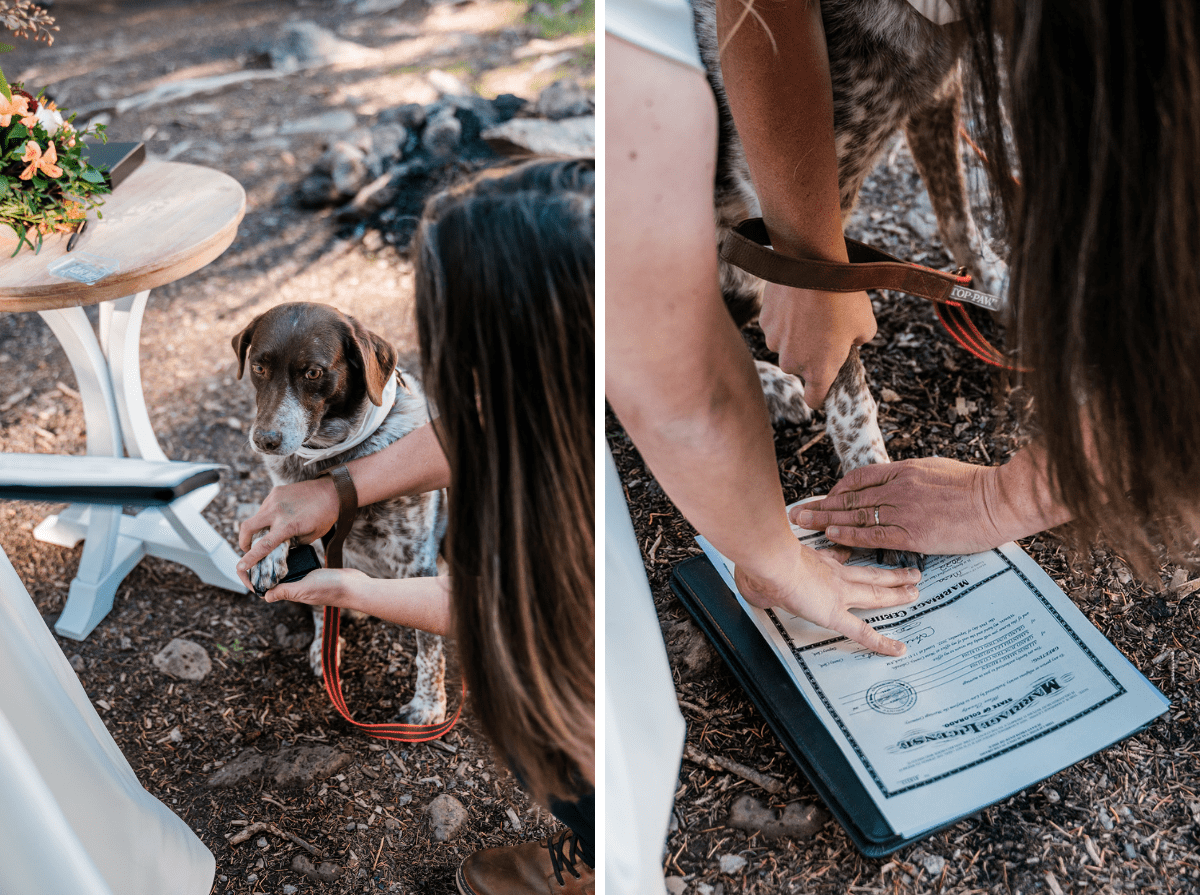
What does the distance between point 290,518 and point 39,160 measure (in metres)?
0.58

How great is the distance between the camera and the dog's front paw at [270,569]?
0.95m

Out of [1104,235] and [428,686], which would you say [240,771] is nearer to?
[428,686]

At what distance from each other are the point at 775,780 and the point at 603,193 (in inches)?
27.7

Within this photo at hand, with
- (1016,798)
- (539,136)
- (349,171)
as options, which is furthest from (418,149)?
(1016,798)

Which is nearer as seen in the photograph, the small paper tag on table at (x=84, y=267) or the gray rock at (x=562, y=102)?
the small paper tag on table at (x=84, y=267)

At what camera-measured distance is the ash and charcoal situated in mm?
2262

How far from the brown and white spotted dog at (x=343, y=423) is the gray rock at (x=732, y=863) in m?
0.40

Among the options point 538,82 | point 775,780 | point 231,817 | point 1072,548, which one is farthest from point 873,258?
point 538,82

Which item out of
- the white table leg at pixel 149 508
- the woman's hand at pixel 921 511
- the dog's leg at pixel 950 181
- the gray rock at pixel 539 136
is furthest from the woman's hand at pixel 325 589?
the gray rock at pixel 539 136

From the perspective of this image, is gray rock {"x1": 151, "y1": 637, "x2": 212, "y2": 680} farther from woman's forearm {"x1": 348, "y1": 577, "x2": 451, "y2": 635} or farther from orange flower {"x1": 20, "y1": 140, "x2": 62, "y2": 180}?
orange flower {"x1": 20, "y1": 140, "x2": 62, "y2": 180}

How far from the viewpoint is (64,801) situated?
2.40 feet

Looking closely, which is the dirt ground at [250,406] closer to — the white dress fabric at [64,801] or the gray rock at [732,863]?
the white dress fabric at [64,801]

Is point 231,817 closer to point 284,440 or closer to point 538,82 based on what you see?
point 284,440

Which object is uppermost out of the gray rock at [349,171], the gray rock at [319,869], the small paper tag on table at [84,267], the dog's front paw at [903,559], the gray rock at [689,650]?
the small paper tag on table at [84,267]
